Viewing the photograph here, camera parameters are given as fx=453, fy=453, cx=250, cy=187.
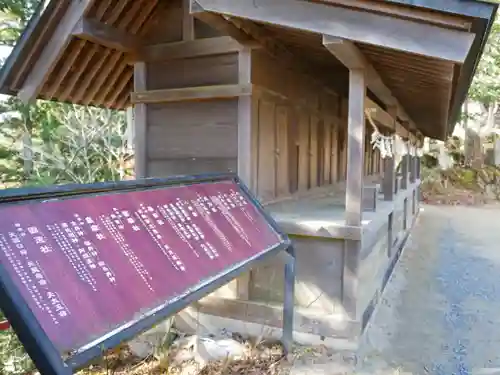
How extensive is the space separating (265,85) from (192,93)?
83cm

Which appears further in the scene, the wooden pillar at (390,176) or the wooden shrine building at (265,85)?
the wooden pillar at (390,176)

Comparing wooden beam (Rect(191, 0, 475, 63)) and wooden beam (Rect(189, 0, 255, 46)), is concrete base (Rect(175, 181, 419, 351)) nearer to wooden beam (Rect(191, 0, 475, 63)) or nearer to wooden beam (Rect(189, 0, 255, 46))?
wooden beam (Rect(191, 0, 475, 63))

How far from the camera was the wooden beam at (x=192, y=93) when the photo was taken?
4.69 meters

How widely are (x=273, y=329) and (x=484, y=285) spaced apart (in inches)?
154

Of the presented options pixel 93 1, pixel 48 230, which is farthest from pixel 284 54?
pixel 48 230

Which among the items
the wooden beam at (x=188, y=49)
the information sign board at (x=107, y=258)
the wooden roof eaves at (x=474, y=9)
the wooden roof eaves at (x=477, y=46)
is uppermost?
the wooden beam at (x=188, y=49)

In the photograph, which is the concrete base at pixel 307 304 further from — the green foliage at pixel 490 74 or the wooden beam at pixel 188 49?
the green foliage at pixel 490 74

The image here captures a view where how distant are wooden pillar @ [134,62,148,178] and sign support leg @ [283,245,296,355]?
7.88 feet

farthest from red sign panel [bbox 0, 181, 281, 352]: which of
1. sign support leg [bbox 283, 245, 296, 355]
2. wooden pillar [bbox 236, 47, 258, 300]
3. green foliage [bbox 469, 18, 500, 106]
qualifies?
green foliage [bbox 469, 18, 500, 106]

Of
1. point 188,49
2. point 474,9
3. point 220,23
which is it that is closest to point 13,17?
point 188,49

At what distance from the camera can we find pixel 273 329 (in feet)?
15.0

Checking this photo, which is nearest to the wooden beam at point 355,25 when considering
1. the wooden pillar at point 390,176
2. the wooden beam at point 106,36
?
the wooden beam at point 106,36

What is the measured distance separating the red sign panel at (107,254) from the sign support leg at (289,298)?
69 centimetres

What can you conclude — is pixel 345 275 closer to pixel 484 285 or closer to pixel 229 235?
pixel 229 235
